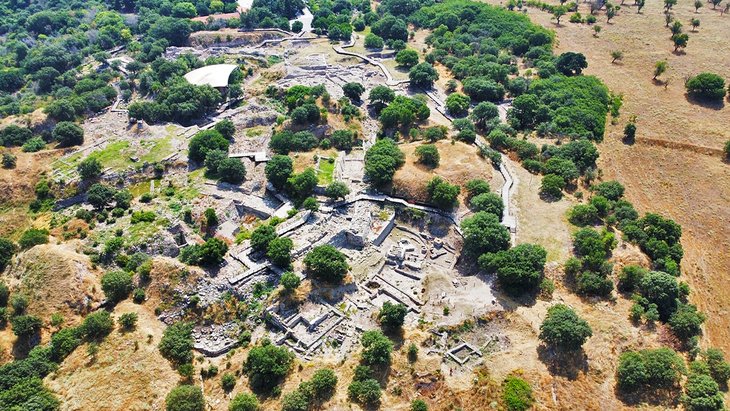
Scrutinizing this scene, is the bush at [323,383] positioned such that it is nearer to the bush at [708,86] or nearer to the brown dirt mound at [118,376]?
the brown dirt mound at [118,376]

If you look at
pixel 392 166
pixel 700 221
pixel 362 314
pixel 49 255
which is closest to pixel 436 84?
pixel 392 166

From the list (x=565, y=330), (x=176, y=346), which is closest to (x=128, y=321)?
(x=176, y=346)

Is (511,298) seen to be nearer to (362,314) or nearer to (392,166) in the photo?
(362,314)

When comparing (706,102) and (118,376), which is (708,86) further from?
(118,376)

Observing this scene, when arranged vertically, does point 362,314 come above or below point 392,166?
below

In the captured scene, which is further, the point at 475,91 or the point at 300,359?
the point at 475,91

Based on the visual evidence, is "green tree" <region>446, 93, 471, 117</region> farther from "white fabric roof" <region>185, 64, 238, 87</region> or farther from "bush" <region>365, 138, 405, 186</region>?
"white fabric roof" <region>185, 64, 238, 87</region>

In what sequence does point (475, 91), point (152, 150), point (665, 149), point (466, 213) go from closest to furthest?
point (466, 213)
point (152, 150)
point (665, 149)
point (475, 91)
